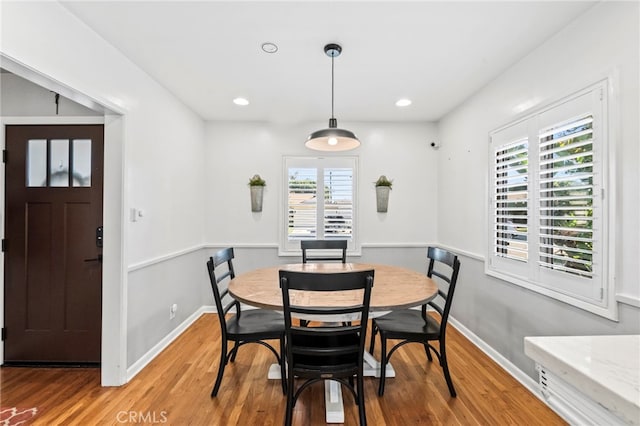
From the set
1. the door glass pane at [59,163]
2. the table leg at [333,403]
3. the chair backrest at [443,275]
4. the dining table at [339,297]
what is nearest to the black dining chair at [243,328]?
the dining table at [339,297]

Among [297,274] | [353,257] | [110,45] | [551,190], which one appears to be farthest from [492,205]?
[110,45]

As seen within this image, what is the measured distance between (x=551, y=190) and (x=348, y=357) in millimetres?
1777

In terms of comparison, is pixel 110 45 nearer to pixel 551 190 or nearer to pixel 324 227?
pixel 324 227

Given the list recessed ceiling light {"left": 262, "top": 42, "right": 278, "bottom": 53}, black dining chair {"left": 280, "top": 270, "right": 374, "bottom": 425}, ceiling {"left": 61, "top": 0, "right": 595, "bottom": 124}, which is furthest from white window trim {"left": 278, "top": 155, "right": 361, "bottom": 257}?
black dining chair {"left": 280, "top": 270, "right": 374, "bottom": 425}

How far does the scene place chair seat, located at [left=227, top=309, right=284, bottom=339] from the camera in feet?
6.85

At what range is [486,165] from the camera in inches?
112

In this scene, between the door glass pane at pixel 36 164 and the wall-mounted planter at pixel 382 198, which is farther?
the wall-mounted planter at pixel 382 198

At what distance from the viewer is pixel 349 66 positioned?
97.3 inches

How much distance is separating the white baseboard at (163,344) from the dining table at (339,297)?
1.12 metres

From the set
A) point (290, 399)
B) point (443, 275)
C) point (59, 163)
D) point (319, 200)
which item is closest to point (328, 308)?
point (290, 399)

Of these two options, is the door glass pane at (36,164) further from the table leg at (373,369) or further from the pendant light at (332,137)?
the table leg at (373,369)

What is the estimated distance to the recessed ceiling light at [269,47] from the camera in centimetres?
215

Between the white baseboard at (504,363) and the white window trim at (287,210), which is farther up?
the white window trim at (287,210)

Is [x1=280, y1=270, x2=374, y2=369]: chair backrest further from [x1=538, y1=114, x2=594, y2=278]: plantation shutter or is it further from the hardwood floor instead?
[x1=538, y1=114, x2=594, y2=278]: plantation shutter
